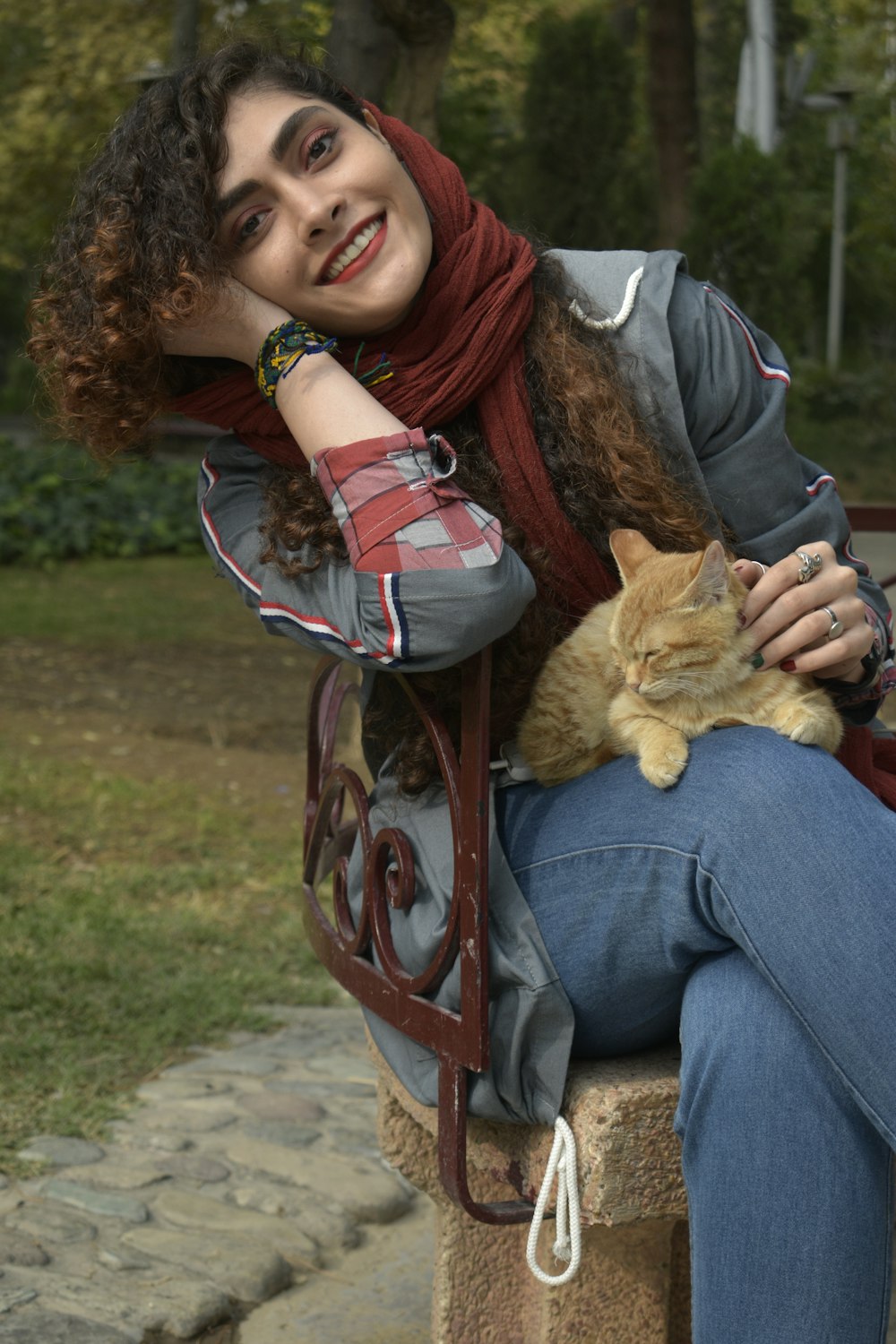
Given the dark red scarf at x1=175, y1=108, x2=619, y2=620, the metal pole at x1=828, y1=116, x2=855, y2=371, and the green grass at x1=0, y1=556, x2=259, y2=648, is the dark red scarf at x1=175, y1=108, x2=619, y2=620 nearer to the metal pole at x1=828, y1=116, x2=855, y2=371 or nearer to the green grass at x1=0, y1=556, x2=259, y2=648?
the green grass at x1=0, y1=556, x2=259, y2=648

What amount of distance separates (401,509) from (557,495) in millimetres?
382

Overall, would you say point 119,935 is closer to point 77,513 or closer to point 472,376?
point 472,376

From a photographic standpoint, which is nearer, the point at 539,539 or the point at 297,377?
the point at 297,377

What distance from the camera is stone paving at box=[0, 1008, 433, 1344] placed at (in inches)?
99.7

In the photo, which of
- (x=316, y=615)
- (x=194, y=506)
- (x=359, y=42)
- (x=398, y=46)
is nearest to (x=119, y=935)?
(x=316, y=615)

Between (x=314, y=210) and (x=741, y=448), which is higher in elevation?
(x=314, y=210)

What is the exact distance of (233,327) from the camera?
6.87ft

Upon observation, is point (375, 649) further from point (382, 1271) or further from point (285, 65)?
point (382, 1271)

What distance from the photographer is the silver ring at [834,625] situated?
201 cm

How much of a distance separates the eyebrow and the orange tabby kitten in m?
0.73

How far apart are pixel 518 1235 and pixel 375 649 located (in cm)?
97

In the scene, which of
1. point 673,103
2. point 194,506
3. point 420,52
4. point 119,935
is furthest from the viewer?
point 194,506

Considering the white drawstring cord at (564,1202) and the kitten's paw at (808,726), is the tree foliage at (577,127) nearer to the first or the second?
the kitten's paw at (808,726)

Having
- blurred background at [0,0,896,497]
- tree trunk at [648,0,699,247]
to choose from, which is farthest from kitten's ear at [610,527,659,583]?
tree trunk at [648,0,699,247]
